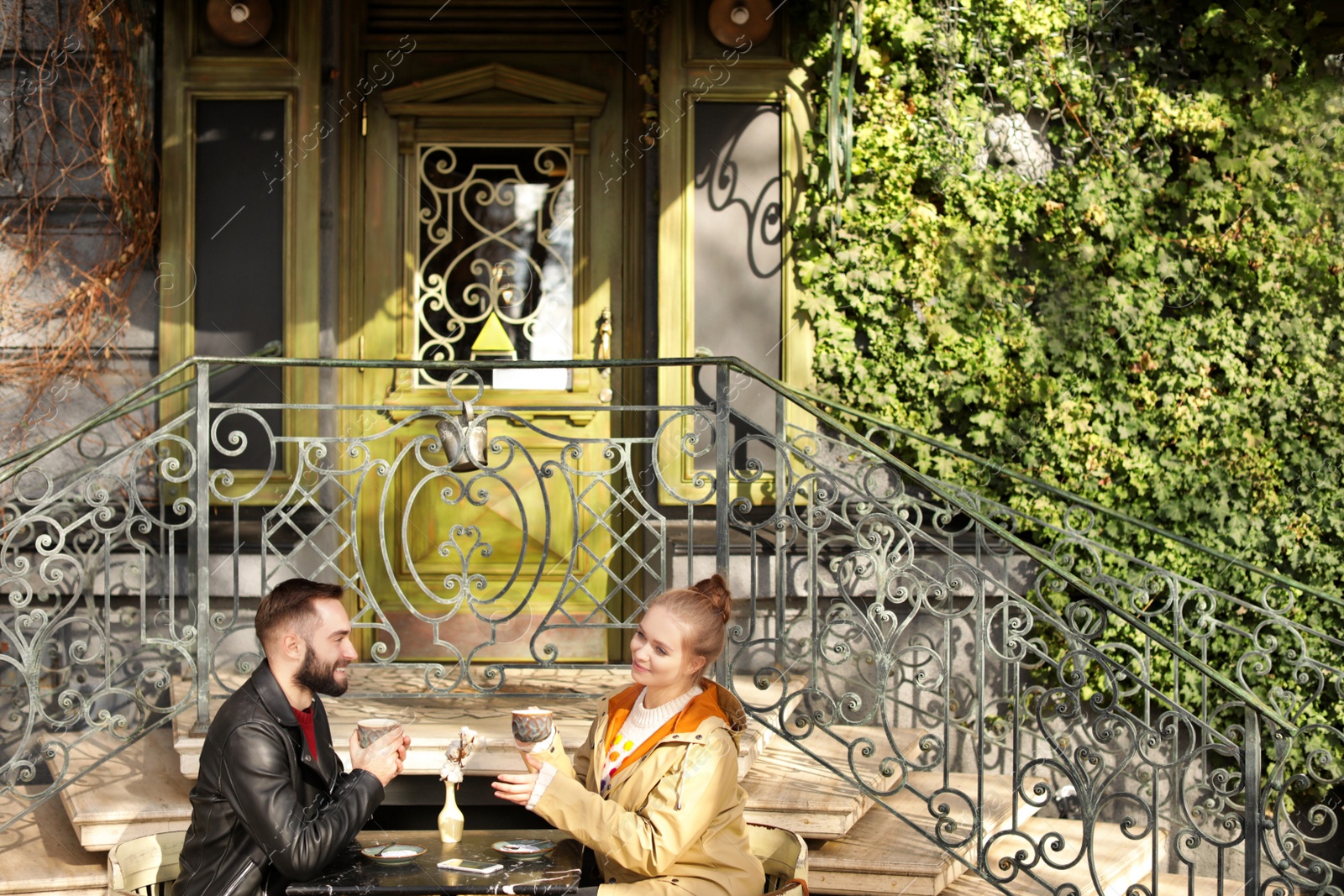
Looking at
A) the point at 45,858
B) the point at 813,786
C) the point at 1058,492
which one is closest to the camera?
the point at 45,858

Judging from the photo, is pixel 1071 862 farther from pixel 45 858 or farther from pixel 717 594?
pixel 45 858

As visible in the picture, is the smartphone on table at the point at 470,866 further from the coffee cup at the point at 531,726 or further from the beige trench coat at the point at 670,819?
the coffee cup at the point at 531,726

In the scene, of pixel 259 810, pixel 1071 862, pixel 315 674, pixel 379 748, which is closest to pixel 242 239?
pixel 315 674

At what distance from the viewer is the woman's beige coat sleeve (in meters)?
2.63

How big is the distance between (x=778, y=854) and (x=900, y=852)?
140 cm

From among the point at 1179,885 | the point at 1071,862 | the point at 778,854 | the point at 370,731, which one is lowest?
the point at 1179,885

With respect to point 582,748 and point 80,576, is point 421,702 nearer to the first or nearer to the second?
point 80,576

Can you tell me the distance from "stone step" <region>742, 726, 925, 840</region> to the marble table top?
4.50ft

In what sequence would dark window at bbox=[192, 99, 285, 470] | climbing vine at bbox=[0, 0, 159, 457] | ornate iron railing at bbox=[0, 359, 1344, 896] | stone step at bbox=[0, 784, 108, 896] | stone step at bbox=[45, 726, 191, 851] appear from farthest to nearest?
dark window at bbox=[192, 99, 285, 470], climbing vine at bbox=[0, 0, 159, 457], ornate iron railing at bbox=[0, 359, 1344, 896], stone step at bbox=[45, 726, 191, 851], stone step at bbox=[0, 784, 108, 896]

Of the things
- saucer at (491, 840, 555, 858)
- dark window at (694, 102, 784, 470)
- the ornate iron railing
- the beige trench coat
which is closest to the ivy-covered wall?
dark window at (694, 102, 784, 470)

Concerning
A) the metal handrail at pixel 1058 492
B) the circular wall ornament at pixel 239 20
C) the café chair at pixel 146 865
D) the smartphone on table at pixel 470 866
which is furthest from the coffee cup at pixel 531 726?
the circular wall ornament at pixel 239 20

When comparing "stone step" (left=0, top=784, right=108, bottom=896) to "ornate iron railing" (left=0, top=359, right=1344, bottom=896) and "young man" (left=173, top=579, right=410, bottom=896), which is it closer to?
"ornate iron railing" (left=0, top=359, right=1344, bottom=896)

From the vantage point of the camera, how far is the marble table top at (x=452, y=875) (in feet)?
8.21

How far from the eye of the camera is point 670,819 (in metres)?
2.64
